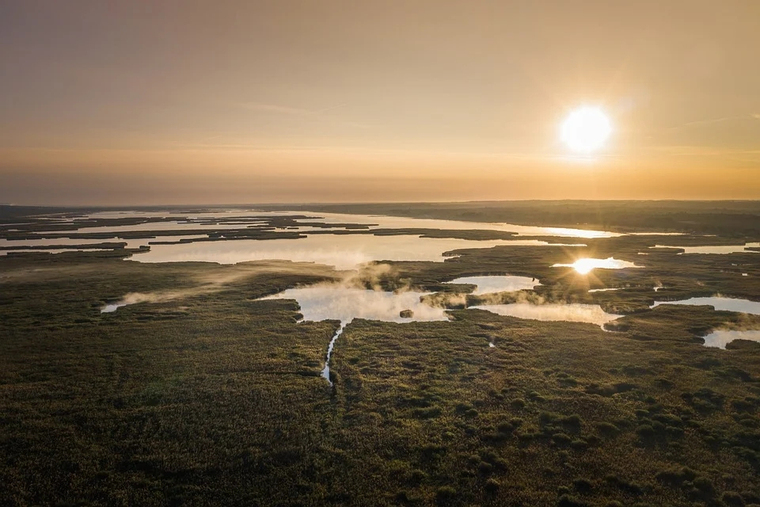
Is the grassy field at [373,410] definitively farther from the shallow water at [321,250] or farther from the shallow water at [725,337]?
the shallow water at [321,250]

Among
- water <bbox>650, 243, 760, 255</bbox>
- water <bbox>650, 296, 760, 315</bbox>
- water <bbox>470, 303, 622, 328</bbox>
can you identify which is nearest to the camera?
water <bbox>470, 303, 622, 328</bbox>

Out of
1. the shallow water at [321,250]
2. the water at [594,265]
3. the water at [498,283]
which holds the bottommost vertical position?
the water at [498,283]

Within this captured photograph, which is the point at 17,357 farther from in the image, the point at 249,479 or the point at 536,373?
the point at 536,373

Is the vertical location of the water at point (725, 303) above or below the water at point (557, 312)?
above

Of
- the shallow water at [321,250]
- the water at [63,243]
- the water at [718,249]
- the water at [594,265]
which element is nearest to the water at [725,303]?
the water at [594,265]

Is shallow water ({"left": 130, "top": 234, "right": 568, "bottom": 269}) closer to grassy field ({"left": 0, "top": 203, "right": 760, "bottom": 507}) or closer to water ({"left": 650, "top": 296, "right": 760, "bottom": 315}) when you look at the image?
water ({"left": 650, "top": 296, "right": 760, "bottom": 315})

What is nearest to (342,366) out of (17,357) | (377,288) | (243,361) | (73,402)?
(243,361)

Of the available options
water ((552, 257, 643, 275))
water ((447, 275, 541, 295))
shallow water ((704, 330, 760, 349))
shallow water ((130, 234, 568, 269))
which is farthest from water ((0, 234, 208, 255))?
shallow water ((704, 330, 760, 349))

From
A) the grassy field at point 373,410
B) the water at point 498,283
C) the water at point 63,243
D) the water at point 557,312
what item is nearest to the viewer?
the grassy field at point 373,410
